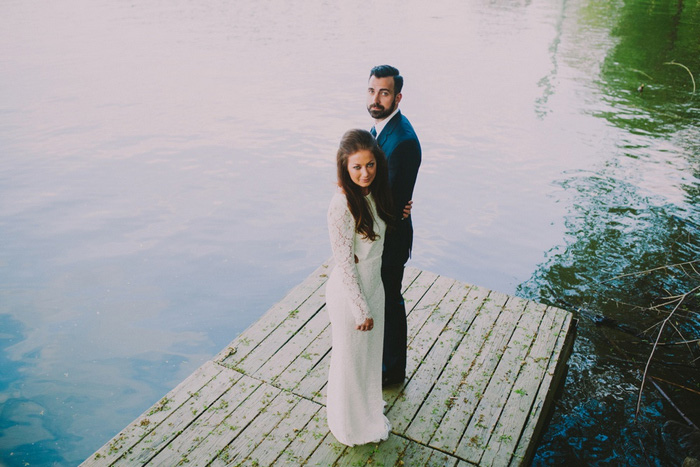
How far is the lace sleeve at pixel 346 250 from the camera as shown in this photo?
9.56ft

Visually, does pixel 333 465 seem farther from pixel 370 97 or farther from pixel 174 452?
pixel 370 97

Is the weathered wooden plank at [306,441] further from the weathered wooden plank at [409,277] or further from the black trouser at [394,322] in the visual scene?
the weathered wooden plank at [409,277]

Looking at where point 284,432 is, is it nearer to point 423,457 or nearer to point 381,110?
point 423,457

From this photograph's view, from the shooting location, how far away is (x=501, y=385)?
4.14m

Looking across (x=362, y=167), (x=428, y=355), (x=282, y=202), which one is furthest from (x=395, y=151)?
(x=282, y=202)

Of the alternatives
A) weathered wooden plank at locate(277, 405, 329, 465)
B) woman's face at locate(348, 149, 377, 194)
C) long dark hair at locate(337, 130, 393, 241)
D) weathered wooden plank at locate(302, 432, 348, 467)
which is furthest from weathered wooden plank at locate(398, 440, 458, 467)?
woman's face at locate(348, 149, 377, 194)

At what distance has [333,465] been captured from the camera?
3398 millimetres

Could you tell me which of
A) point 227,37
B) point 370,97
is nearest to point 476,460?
point 370,97

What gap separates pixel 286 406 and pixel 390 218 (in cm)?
173

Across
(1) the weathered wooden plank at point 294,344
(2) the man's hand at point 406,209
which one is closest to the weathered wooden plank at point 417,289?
(1) the weathered wooden plank at point 294,344

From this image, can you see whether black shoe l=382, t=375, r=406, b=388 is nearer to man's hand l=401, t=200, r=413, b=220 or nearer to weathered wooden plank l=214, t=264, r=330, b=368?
weathered wooden plank l=214, t=264, r=330, b=368

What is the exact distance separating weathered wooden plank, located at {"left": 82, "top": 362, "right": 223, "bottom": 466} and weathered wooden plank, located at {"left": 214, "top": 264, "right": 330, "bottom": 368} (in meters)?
0.16

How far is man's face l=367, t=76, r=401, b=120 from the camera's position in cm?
333

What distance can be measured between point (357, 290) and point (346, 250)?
0.84 feet
